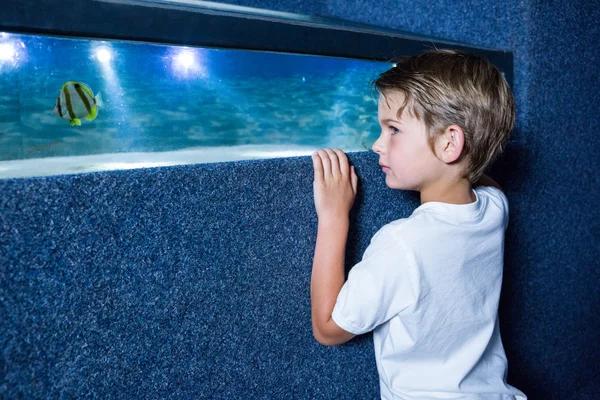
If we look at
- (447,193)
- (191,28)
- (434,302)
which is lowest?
(434,302)

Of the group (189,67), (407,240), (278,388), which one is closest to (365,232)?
(407,240)

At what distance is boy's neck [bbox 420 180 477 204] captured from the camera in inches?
33.1

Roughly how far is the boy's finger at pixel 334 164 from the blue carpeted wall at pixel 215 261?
4cm

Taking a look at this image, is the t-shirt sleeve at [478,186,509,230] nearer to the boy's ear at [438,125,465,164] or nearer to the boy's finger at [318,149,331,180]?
the boy's ear at [438,125,465,164]

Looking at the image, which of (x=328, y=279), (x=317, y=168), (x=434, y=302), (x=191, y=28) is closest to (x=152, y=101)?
(x=191, y=28)

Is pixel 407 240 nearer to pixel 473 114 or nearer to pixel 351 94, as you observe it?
pixel 473 114

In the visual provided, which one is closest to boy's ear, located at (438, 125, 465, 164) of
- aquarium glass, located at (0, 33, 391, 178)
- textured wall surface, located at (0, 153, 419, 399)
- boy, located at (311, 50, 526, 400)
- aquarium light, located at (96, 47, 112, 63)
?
boy, located at (311, 50, 526, 400)

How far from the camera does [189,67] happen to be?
80 cm

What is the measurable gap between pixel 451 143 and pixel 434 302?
0.79ft

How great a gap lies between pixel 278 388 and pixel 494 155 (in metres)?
0.51

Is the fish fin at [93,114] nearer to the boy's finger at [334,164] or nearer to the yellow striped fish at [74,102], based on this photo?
the yellow striped fish at [74,102]

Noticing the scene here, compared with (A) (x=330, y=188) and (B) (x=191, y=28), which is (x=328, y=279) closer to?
(A) (x=330, y=188)

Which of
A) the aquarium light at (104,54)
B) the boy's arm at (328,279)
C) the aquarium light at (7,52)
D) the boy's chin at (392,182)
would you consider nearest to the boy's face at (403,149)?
the boy's chin at (392,182)

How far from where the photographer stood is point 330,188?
2.61 ft
